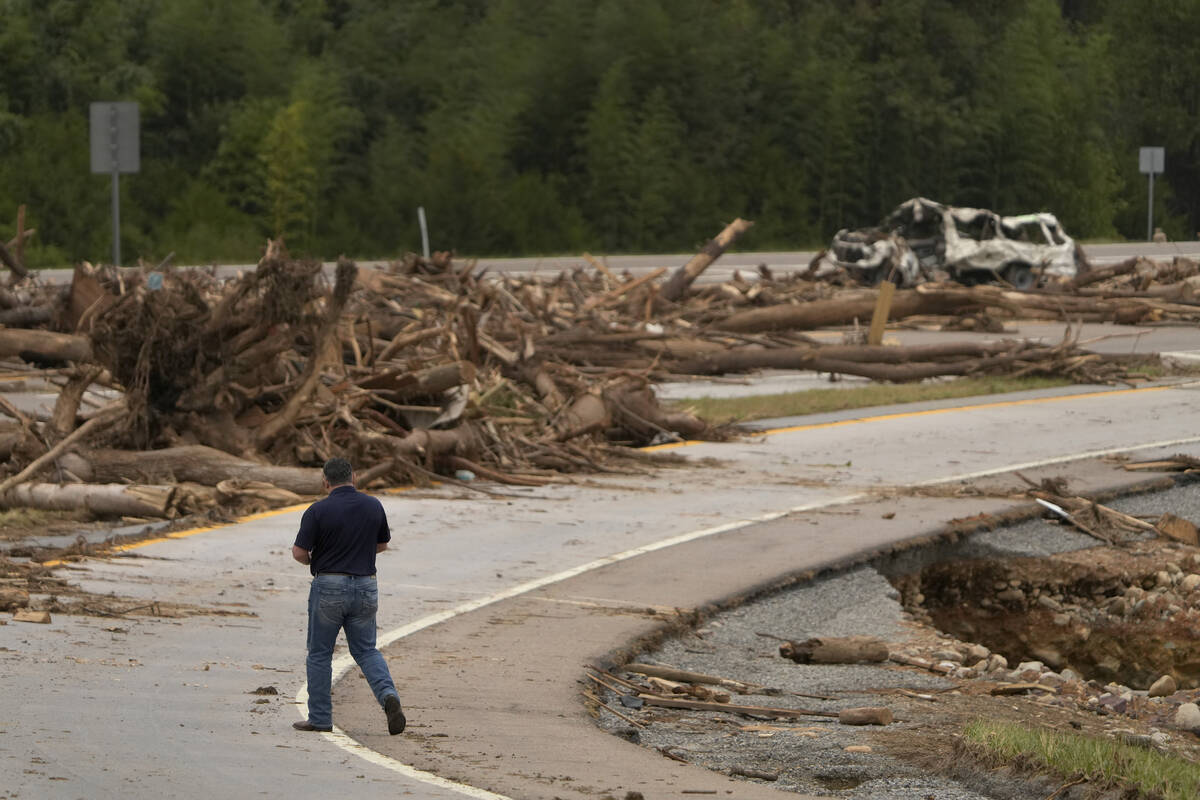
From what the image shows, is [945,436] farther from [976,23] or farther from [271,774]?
[976,23]

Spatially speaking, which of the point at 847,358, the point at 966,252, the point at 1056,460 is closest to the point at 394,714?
the point at 1056,460

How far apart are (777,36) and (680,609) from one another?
60104mm

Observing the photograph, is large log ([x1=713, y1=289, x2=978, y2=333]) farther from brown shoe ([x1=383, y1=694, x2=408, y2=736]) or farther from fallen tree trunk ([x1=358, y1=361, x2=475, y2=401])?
brown shoe ([x1=383, y1=694, x2=408, y2=736])

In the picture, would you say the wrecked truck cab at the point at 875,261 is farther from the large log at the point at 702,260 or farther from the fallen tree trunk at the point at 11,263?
the fallen tree trunk at the point at 11,263

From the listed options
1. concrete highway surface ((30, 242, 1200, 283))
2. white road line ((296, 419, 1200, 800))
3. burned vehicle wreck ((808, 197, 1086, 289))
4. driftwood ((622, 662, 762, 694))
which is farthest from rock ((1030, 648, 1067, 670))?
concrete highway surface ((30, 242, 1200, 283))

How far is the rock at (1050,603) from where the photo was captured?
1416 centimetres

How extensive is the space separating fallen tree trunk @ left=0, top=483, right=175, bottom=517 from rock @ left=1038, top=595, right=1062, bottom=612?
23.1 ft

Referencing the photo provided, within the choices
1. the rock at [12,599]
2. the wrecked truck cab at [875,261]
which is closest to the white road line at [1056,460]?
the rock at [12,599]

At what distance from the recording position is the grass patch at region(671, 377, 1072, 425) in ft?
75.5

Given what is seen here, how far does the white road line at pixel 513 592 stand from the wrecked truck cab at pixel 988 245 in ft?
62.6

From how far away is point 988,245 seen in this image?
39.8 m

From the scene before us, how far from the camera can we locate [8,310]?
26.0 meters

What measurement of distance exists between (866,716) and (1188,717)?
1955 mm

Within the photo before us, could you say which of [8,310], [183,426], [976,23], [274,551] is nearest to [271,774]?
[274,551]
